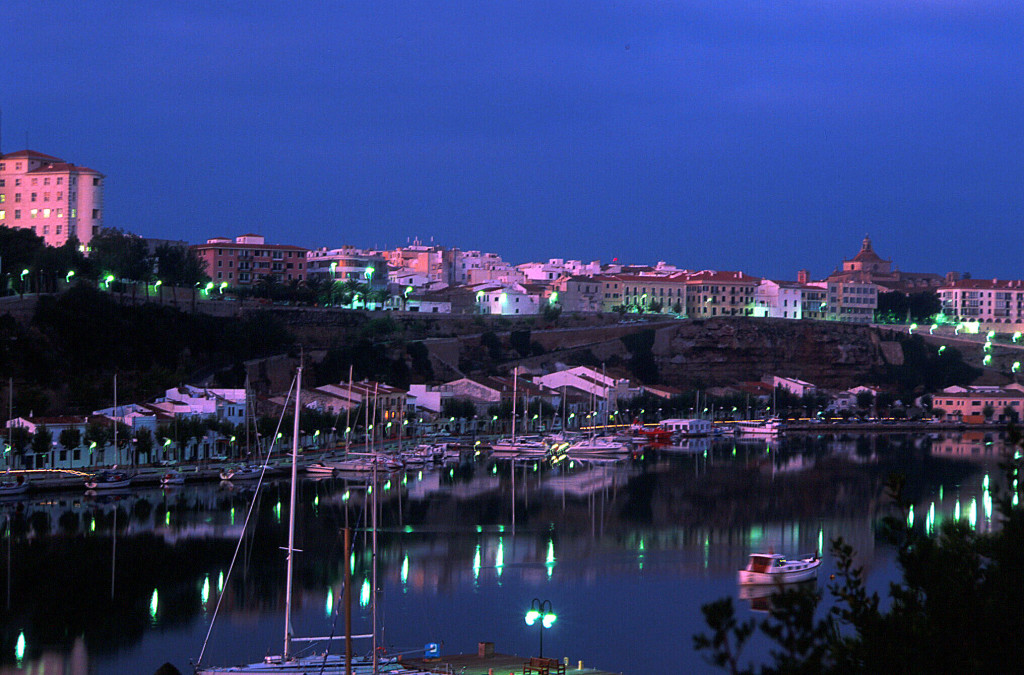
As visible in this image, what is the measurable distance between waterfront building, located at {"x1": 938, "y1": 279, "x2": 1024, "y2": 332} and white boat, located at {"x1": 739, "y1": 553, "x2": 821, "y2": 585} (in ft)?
200

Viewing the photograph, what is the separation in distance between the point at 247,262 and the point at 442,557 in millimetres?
41272

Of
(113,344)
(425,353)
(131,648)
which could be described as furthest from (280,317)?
(131,648)

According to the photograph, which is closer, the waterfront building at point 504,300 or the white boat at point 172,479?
the white boat at point 172,479

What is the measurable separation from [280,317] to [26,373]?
15.1 metres

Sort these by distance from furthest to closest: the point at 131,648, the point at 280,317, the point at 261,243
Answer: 1. the point at 261,243
2. the point at 280,317
3. the point at 131,648

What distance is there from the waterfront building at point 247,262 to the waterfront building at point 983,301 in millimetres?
38035

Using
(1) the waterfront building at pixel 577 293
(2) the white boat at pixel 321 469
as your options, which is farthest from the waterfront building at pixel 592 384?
(2) the white boat at pixel 321 469

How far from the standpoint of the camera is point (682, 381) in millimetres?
58875

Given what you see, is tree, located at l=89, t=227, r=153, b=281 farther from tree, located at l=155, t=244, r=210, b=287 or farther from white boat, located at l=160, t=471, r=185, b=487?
white boat, located at l=160, t=471, r=185, b=487

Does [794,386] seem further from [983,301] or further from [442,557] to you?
[442,557]

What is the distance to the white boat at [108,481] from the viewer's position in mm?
26391

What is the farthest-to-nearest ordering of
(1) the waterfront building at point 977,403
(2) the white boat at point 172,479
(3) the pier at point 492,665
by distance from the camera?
1. (1) the waterfront building at point 977,403
2. (2) the white boat at point 172,479
3. (3) the pier at point 492,665

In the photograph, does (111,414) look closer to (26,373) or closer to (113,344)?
(26,373)

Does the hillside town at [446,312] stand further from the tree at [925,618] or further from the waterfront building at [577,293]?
the tree at [925,618]
